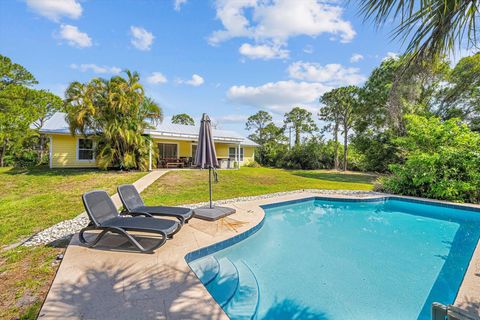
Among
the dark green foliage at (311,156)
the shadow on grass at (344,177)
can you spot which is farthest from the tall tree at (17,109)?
the dark green foliage at (311,156)

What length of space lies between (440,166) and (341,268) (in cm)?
826

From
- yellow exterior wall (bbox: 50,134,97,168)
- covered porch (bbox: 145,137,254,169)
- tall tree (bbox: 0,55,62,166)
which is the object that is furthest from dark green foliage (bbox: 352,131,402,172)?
tall tree (bbox: 0,55,62,166)

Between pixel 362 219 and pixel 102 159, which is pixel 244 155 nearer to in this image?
pixel 102 159

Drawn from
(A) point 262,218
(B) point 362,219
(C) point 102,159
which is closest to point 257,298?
(A) point 262,218

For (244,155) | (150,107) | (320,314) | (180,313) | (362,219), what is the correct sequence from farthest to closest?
(244,155) < (150,107) < (362,219) < (320,314) < (180,313)

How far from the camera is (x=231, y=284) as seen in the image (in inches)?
147

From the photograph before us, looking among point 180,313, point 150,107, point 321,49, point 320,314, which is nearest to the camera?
point 180,313

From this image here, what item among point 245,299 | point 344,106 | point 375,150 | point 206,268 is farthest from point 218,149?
point 245,299

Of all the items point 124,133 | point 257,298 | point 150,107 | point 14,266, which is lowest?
point 257,298

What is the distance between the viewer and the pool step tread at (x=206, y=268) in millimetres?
3832

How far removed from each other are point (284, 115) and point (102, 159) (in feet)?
89.4

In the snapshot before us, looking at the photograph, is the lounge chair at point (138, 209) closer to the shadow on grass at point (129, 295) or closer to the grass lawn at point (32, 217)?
the grass lawn at point (32, 217)

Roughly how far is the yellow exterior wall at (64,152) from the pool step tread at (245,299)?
1647 centimetres

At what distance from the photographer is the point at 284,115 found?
35.6 metres
